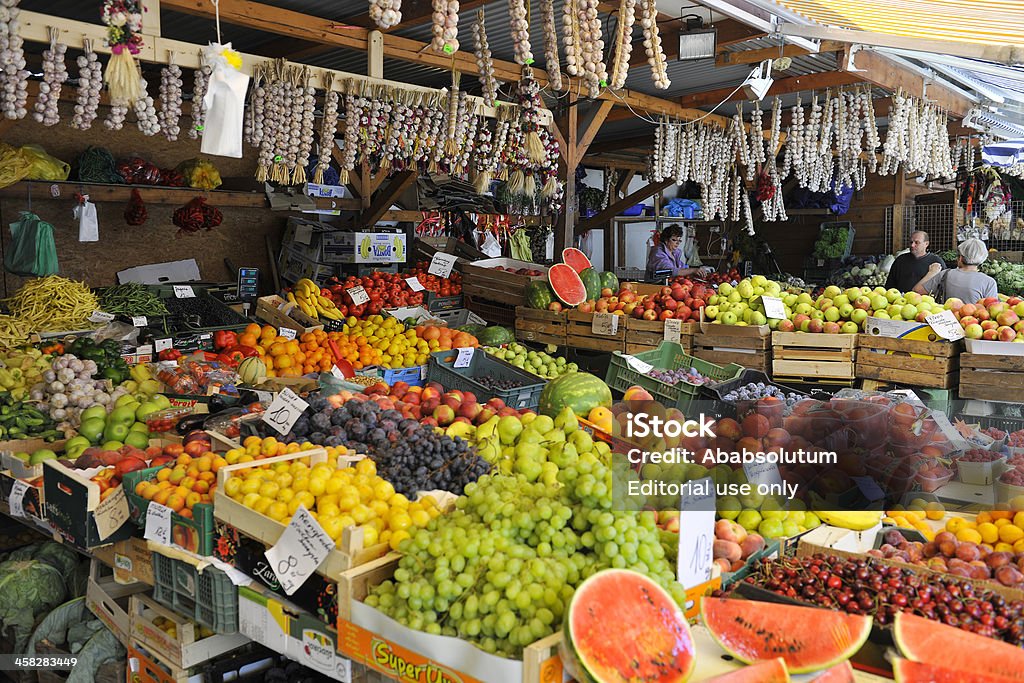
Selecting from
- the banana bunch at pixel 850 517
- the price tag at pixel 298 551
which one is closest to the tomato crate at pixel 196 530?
the price tag at pixel 298 551

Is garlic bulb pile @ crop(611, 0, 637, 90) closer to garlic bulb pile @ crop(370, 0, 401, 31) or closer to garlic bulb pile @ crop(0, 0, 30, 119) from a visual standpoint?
garlic bulb pile @ crop(370, 0, 401, 31)

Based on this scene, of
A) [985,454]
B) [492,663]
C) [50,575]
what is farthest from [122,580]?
[985,454]

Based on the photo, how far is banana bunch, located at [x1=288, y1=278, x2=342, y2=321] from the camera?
21.3 feet

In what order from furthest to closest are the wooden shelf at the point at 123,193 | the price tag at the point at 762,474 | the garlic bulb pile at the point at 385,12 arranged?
the wooden shelf at the point at 123,193
the garlic bulb pile at the point at 385,12
the price tag at the point at 762,474

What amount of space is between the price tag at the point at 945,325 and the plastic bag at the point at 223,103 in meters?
4.11

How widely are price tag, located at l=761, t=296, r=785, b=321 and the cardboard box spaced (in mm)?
3982

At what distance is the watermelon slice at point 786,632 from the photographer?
1.77 meters

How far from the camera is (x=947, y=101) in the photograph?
7.18 m

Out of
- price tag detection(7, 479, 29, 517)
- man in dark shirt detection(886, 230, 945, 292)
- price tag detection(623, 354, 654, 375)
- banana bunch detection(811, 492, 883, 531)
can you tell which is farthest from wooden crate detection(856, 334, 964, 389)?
price tag detection(7, 479, 29, 517)

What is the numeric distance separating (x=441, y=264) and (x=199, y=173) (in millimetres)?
2352

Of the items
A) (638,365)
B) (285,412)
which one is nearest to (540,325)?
(638,365)

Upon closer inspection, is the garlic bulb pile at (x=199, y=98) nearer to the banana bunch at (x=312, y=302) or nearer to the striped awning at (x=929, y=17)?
the banana bunch at (x=312, y=302)

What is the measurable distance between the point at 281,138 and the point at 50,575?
2664 mm

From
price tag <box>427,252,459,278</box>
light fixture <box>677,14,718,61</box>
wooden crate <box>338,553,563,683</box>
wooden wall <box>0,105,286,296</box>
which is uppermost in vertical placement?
light fixture <box>677,14,718,61</box>
